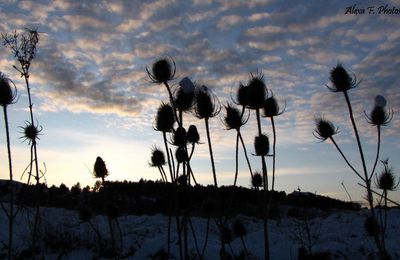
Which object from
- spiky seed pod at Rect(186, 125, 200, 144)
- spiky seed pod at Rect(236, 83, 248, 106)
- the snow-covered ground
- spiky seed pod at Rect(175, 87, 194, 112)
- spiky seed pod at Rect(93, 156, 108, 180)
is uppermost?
spiky seed pod at Rect(236, 83, 248, 106)

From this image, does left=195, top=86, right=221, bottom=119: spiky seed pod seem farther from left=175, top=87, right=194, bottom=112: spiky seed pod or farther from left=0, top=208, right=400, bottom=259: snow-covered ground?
left=0, top=208, right=400, bottom=259: snow-covered ground

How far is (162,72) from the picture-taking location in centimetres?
614

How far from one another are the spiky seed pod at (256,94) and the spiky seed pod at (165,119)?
1.17 meters

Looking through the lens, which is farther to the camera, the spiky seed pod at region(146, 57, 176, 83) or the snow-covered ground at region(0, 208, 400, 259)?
the snow-covered ground at region(0, 208, 400, 259)

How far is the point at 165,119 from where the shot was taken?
246 inches

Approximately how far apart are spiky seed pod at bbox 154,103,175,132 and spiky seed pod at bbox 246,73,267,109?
3.83ft

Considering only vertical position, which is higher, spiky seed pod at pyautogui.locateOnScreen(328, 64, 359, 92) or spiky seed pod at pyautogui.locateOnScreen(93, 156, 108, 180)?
spiky seed pod at pyautogui.locateOnScreen(328, 64, 359, 92)

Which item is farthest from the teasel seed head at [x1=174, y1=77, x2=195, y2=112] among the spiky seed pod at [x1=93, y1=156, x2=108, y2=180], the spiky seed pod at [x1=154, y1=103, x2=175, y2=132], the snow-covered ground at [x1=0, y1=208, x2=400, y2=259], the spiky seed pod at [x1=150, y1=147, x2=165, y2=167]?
the snow-covered ground at [x1=0, y1=208, x2=400, y2=259]

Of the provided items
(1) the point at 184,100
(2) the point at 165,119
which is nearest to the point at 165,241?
(2) the point at 165,119

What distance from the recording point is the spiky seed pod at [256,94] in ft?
20.4

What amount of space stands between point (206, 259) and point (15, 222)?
7999 millimetres

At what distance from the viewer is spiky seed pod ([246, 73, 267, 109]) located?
6.21 meters

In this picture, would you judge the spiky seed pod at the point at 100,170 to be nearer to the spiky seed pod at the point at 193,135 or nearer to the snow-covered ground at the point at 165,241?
the snow-covered ground at the point at 165,241

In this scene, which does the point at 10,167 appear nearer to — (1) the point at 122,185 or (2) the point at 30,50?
(2) the point at 30,50
